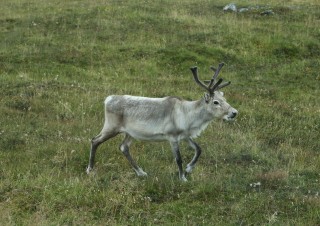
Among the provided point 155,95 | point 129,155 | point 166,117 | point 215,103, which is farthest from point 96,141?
point 155,95

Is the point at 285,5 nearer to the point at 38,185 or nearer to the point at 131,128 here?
the point at 131,128

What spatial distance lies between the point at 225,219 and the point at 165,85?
9834mm


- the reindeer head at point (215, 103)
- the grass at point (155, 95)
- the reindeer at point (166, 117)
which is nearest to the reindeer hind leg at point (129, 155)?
the reindeer at point (166, 117)

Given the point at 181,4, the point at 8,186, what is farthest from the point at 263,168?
the point at 181,4

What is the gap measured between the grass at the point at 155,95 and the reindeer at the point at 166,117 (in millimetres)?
557

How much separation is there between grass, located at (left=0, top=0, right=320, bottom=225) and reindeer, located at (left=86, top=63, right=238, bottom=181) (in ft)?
1.83

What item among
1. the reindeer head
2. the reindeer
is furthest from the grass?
the reindeer head

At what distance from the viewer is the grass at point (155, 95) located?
816 cm

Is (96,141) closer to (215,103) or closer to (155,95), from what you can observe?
(215,103)

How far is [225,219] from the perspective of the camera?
7.86m

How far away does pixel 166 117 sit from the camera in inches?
388

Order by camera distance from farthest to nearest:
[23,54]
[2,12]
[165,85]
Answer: [2,12] → [23,54] → [165,85]

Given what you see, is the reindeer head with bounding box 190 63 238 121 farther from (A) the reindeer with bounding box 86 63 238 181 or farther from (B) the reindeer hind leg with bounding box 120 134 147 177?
(B) the reindeer hind leg with bounding box 120 134 147 177

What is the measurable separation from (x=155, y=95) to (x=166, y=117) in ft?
19.7
